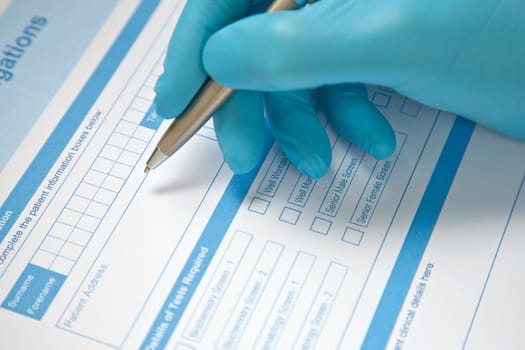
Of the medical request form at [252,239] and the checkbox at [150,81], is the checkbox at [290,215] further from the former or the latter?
the checkbox at [150,81]

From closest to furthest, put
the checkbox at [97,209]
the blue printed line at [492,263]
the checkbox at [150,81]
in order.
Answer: the blue printed line at [492,263] < the checkbox at [97,209] < the checkbox at [150,81]

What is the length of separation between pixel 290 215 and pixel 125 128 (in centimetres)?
23

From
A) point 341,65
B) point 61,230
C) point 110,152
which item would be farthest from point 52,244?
point 341,65

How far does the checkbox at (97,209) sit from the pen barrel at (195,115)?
0.30ft

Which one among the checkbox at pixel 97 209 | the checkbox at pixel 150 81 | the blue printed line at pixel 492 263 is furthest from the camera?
the checkbox at pixel 150 81

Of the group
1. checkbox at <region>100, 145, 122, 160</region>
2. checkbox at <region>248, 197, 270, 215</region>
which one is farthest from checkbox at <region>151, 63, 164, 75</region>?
checkbox at <region>248, 197, 270, 215</region>

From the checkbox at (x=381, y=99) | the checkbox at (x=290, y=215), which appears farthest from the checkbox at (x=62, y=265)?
the checkbox at (x=381, y=99)

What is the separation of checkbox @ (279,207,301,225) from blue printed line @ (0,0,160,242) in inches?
10.9

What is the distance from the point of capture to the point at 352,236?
2.26ft

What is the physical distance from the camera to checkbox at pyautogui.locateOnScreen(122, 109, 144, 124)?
803mm

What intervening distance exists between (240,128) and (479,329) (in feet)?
1.03

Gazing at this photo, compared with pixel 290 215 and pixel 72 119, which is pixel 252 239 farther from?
pixel 72 119

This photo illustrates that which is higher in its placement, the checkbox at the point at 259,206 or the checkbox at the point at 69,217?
the checkbox at the point at 259,206

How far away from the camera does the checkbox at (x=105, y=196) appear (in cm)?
74
